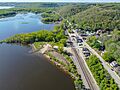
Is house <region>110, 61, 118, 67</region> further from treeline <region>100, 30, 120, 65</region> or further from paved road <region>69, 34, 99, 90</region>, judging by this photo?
paved road <region>69, 34, 99, 90</region>

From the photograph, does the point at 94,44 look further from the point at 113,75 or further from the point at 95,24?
the point at 95,24

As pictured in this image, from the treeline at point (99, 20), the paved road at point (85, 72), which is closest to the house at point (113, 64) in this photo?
the paved road at point (85, 72)

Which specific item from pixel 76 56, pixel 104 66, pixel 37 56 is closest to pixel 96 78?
pixel 104 66

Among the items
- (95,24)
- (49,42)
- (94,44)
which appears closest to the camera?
(94,44)

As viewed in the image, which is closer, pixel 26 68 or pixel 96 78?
pixel 96 78

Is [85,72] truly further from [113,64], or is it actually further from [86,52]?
[86,52]

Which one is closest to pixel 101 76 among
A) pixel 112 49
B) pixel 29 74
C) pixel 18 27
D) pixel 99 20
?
pixel 29 74

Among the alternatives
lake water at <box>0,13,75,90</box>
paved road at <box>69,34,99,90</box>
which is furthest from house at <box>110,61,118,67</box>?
lake water at <box>0,13,75,90</box>

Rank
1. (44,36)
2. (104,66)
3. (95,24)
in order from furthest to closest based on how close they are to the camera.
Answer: (95,24) < (44,36) < (104,66)
